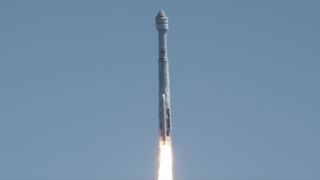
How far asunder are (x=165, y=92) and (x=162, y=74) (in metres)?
1.83

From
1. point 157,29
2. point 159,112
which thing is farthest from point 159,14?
point 159,112

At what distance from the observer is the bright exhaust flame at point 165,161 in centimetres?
13475

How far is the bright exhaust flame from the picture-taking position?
442 ft

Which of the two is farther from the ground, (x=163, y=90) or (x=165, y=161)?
(x=163, y=90)

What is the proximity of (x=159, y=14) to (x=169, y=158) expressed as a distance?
1447 centimetres

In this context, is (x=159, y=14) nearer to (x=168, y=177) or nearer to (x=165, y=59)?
(x=165, y=59)

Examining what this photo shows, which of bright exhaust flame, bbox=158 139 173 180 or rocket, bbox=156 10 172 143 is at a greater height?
rocket, bbox=156 10 172 143

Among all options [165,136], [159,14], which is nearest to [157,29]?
[159,14]

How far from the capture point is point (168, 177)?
458 feet

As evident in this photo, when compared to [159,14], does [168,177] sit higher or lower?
lower

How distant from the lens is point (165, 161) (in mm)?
137250

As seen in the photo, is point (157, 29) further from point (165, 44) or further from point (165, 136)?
point (165, 136)

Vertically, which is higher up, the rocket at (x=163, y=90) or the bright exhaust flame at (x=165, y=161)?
the rocket at (x=163, y=90)

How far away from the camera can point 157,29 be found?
136500mm
